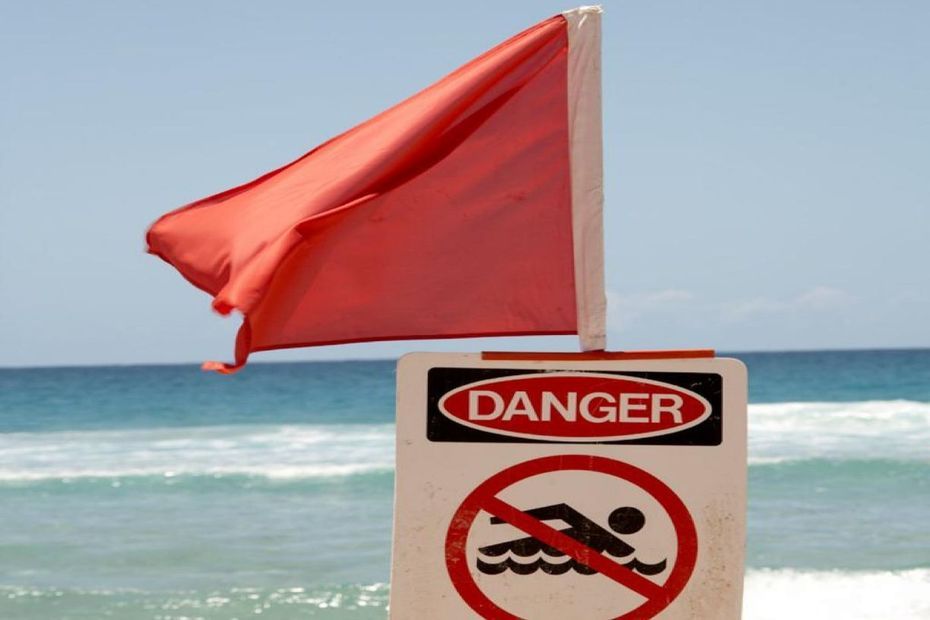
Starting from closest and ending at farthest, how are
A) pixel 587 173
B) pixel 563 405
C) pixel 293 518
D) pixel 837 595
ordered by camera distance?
1. pixel 563 405
2. pixel 587 173
3. pixel 837 595
4. pixel 293 518

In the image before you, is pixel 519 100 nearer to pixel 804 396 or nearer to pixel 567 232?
pixel 567 232

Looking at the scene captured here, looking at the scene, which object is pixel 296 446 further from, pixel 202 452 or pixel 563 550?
pixel 563 550

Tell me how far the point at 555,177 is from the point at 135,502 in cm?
1247

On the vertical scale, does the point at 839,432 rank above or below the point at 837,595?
above

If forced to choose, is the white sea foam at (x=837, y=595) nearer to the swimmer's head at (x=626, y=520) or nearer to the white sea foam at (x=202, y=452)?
the swimmer's head at (x=626, y=520)

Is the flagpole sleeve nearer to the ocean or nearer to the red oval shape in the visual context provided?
the red oval shape

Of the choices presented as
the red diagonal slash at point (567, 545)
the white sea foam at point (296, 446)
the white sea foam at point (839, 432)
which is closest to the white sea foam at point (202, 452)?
the white sea foam at point (296, 446)

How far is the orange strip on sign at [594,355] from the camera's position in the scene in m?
2.99

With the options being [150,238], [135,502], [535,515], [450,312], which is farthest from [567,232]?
[135,502]

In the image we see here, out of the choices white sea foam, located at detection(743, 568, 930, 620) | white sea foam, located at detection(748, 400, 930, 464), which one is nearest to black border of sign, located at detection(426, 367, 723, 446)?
white sea foam, located at detection(743, 568, 930, 620)

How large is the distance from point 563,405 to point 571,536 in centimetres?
29

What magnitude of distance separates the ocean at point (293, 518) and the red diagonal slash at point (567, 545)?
5.77 meters

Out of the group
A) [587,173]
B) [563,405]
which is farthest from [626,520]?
[587,173]

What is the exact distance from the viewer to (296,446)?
74.3ft
